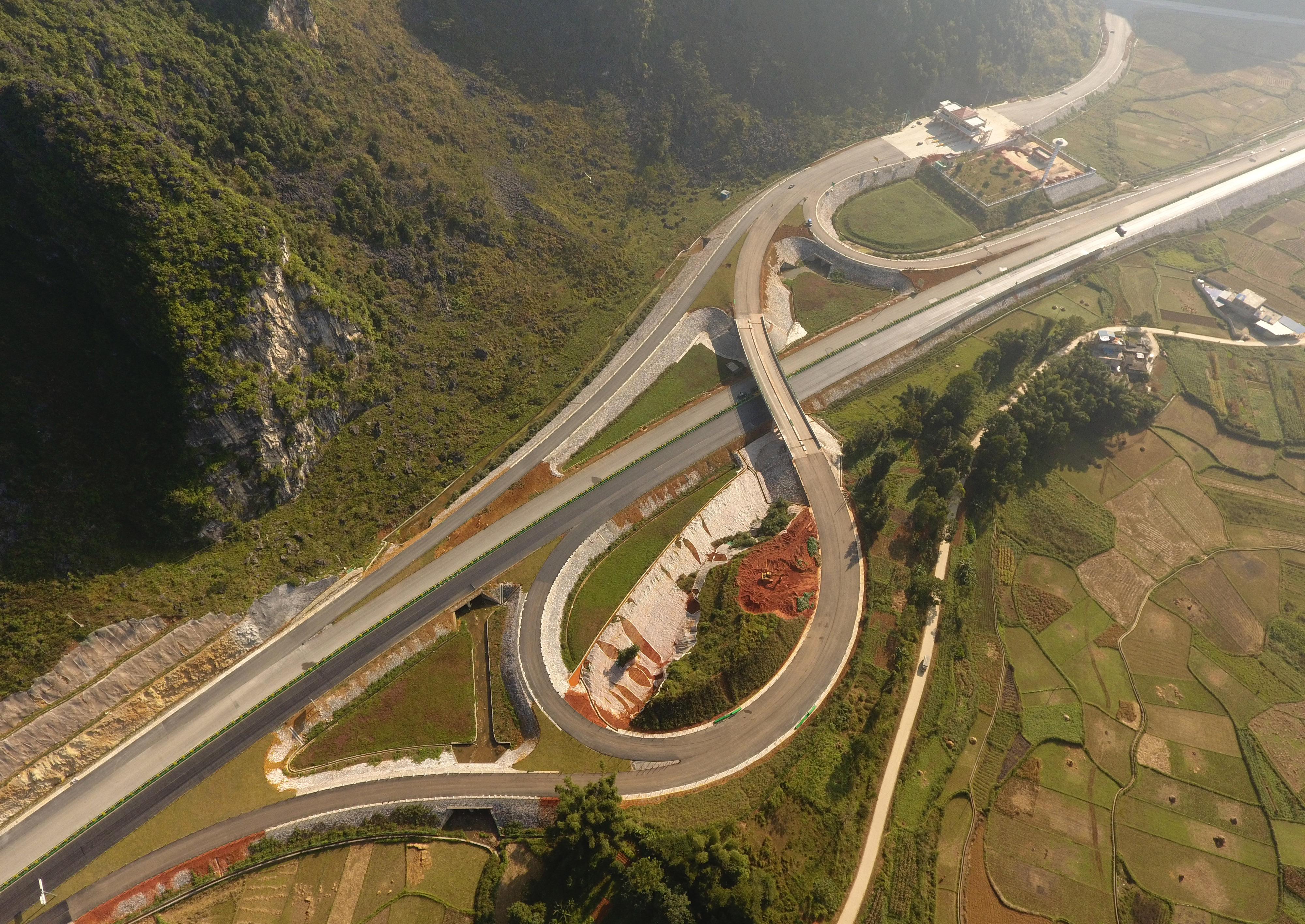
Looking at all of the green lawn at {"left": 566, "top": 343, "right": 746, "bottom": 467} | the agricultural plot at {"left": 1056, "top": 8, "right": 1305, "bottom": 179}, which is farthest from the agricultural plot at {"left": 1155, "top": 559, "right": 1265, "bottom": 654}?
the agricultural plot at {"left": 1056, "top": 8, "right": 1305, "bottom": 179}

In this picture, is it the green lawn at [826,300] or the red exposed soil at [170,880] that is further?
the green lawn at [826,300]

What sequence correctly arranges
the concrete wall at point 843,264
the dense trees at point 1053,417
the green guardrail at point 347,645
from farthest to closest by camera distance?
the concrete wall at point 843,264, the dense trees at point 1053,417, the green guardrail at point 347,645

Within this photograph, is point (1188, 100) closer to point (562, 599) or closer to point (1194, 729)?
point (1194, 729)

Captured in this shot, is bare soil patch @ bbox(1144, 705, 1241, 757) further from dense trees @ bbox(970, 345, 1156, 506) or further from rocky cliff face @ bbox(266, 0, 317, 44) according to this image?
rocky cliff face @ bbox(266, 0, 317, 44)

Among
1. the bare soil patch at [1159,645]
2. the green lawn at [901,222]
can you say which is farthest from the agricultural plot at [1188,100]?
the bare soil patch at [1159,645]

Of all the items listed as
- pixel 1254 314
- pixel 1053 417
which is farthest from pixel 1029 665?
pixel 1254 314

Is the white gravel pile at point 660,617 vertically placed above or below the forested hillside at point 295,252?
below

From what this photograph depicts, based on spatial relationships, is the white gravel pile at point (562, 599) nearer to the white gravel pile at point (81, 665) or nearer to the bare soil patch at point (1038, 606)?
the white gravel pile at point (81, 665)

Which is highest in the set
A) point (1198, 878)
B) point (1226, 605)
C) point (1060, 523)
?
point (1060, 523)
